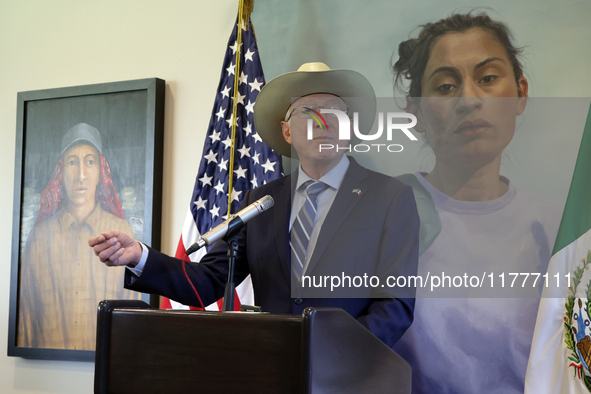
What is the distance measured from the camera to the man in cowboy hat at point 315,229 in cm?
187

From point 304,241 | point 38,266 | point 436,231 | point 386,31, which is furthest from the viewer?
point 38,266

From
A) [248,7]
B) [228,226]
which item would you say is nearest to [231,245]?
[228,226]

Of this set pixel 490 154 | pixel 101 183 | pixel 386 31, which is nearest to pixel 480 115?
pixel 490 154

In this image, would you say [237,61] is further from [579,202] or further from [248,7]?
[579,202]

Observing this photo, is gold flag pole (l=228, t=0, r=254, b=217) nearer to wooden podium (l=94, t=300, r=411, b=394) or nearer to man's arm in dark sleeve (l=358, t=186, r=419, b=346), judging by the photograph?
man's arm in dark sleeve (l=358, t=186, r=419, b=346)

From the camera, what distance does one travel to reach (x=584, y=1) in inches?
82.4

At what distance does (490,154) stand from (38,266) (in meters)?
2.46

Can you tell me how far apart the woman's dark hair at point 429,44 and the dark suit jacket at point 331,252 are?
0.47m

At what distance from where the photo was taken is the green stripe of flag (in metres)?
1.99

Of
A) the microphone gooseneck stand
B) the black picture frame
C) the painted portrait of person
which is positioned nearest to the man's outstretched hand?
the microphone gooseneck stand

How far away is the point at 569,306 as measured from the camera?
77.2 inches

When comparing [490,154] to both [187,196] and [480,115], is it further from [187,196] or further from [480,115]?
[187,196]

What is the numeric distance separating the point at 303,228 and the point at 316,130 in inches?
15.0

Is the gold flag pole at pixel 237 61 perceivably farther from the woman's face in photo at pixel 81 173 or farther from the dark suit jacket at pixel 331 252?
the woman's face in photo at pixel 81 173
